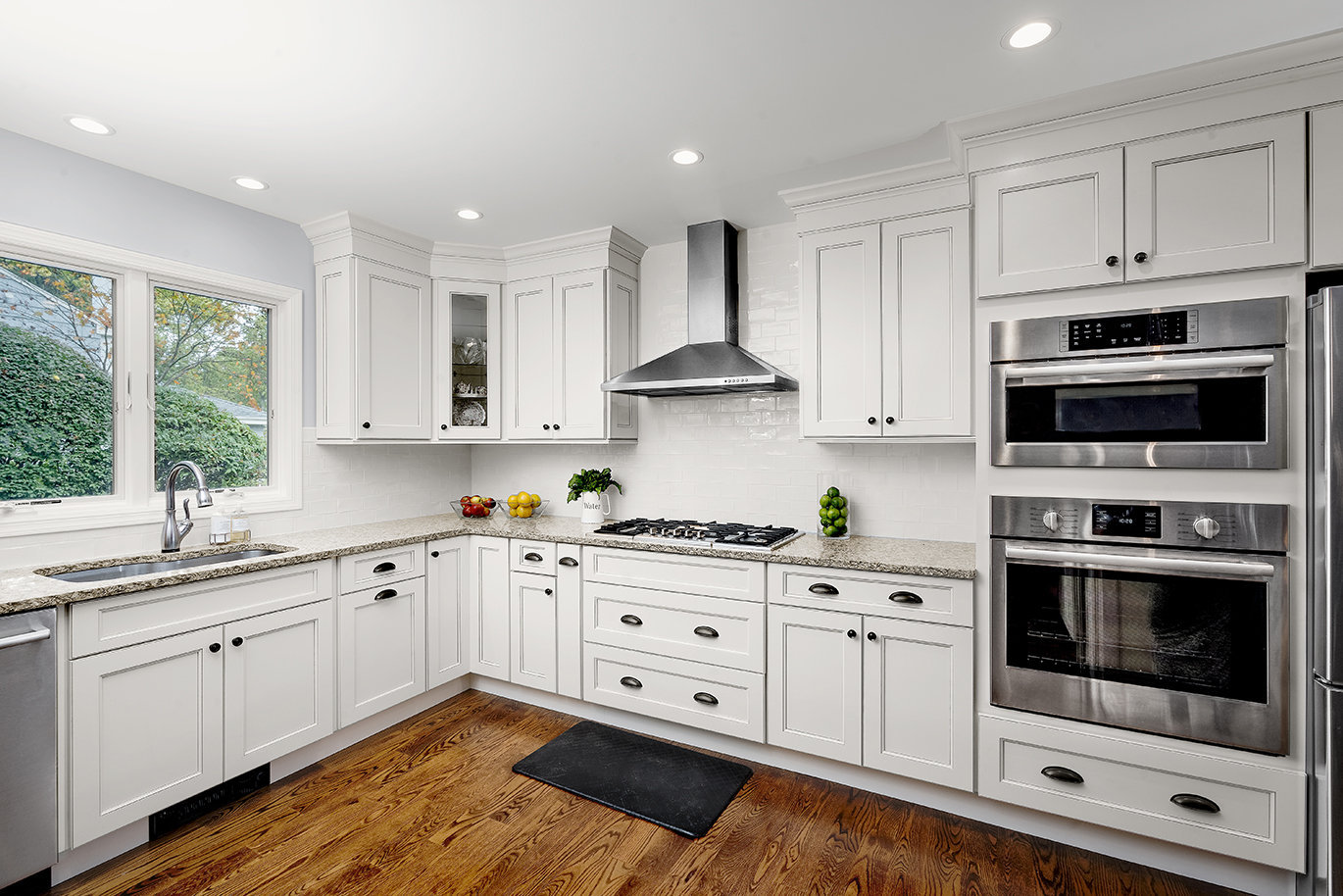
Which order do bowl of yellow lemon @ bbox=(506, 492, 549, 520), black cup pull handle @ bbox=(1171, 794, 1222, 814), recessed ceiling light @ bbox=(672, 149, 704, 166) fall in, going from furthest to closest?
1. bowl of yellow lemon @ bbox=(506, 492, 549, 520)
2. recessed ceiling light @ bbox=(672, 149, 704, 166)
3. black cup pull handle @ bbox=(1171, 794, 1222, 814)

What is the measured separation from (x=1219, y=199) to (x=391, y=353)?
350cm

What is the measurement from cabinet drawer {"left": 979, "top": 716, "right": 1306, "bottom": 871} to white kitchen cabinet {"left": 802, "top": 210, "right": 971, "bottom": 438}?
1.16m

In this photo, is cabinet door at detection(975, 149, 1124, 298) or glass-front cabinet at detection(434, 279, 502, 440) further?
glass-front cabinet at detection(434, 279, 502, 440)

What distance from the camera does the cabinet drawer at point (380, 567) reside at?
111 inches

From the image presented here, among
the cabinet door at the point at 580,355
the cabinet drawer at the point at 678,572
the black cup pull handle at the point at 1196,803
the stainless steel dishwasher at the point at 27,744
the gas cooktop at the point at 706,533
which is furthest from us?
the cabinet door at the point at 580,355

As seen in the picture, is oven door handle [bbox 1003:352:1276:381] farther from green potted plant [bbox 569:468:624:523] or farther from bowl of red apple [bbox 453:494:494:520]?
bowl of red apple [bbox 453:494:494:520]

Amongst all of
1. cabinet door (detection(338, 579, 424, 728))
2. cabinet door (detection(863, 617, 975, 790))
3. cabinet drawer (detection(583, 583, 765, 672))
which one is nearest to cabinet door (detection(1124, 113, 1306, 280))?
cabinet door (detection(863, 617, 975, 790))

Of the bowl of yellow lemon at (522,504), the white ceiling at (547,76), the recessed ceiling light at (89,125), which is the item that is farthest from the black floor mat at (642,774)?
the recessed ceiling light at (89,125)

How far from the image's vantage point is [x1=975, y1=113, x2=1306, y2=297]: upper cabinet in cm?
185

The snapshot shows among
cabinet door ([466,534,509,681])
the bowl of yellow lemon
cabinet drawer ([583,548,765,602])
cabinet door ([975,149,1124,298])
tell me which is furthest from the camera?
the bowl of yellow lemon

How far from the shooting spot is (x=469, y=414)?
370 cm

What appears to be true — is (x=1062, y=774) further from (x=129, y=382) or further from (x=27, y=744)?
(x=129, y=382)

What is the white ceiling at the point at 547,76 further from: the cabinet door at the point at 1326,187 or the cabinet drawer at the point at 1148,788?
the cabinet drawer at the point at 1148,788

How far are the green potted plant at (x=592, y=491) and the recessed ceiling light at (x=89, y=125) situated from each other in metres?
2.39
